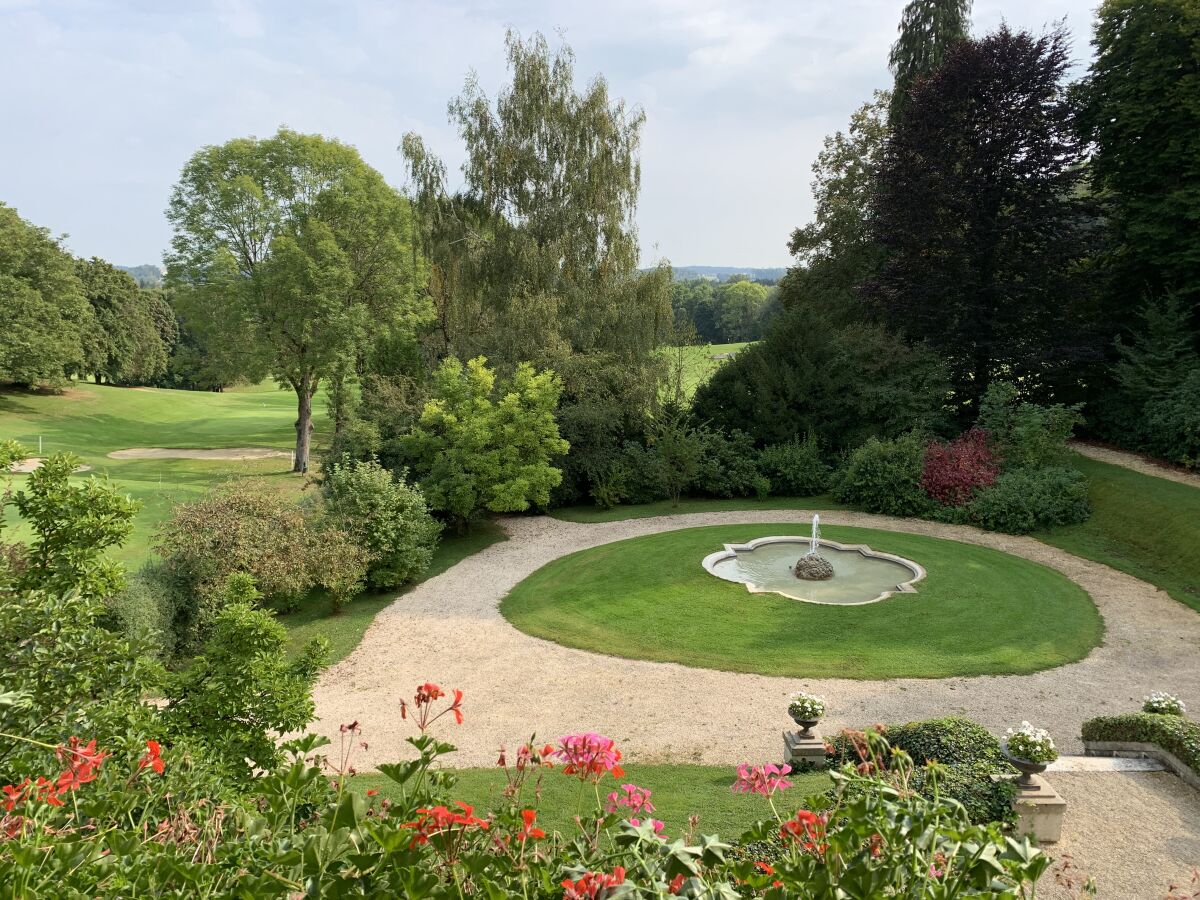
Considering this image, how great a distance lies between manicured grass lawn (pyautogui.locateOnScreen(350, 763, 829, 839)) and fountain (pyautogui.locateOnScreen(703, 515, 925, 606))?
651cm

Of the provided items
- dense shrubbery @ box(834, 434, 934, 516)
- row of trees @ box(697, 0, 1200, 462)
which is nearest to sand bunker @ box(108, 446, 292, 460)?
row of trees @ box(697, 0, 1200, 462)

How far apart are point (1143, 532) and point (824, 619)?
29.5 feet

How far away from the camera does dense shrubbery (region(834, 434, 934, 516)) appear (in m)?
20.1

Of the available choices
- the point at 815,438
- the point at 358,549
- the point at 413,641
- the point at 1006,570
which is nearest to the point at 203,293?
the point at 358,549

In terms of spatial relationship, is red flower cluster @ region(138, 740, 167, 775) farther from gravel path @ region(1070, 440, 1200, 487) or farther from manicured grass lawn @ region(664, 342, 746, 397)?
manicured grass lawn @ region(664, 342, 746, 397)

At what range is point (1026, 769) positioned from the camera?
21.8ft

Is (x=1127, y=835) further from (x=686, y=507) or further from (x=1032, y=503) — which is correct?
(x=686, y=507)

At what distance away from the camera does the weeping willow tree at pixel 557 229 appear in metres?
23.3

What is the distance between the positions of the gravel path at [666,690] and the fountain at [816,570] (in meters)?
3.42

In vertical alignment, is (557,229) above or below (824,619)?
above

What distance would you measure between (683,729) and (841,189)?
82.4ft

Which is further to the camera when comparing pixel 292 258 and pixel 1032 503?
pixel 292 258

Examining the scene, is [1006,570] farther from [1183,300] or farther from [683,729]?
[1183,300]

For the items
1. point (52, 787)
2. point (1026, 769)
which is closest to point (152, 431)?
point (52, 787)
